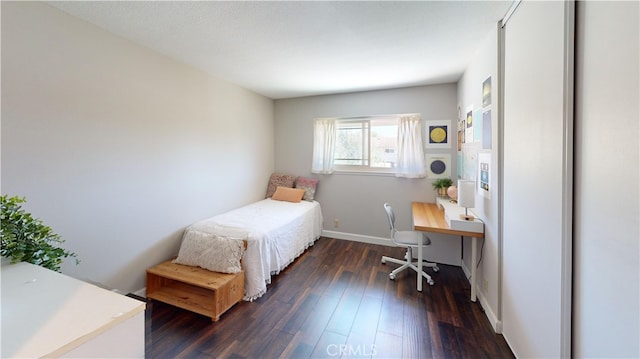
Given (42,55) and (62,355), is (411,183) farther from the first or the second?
(42,55)

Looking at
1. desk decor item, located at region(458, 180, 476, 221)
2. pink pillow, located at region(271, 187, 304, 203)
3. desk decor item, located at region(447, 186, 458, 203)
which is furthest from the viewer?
pink pillow, located at region(271, 187, 304, 203)

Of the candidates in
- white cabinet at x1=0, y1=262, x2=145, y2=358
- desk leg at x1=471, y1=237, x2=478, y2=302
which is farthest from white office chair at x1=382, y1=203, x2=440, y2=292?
white cabinet at x1=0, y1=262, x2=145, y2=358

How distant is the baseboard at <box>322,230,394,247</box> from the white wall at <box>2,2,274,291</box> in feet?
6.59

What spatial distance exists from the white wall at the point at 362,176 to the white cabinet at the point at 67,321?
340 cm

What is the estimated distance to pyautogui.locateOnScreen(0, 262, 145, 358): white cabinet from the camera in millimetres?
650

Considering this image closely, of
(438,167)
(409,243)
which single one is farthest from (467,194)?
(438,167)

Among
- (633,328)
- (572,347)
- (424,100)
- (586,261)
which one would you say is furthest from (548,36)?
(424,100)

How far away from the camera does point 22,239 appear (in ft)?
3.89

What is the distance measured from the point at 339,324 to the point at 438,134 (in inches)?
112

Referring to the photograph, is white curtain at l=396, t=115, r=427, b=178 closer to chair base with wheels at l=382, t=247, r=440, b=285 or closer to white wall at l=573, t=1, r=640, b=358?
chair base with wheels at l=382, t=247, r=440, b=285

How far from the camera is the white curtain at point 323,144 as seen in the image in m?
4.05

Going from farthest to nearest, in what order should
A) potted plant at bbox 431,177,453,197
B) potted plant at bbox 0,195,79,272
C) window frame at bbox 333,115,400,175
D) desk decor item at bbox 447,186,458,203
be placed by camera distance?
window frame at bbox 333,115,400,175, potted plant at bbox 431,177,453,197, desk decor item at bbox 447,186,458,203, potted plant at bbox 0,195,79,272

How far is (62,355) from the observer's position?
637 mm

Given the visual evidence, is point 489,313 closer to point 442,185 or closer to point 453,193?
point 453,193
